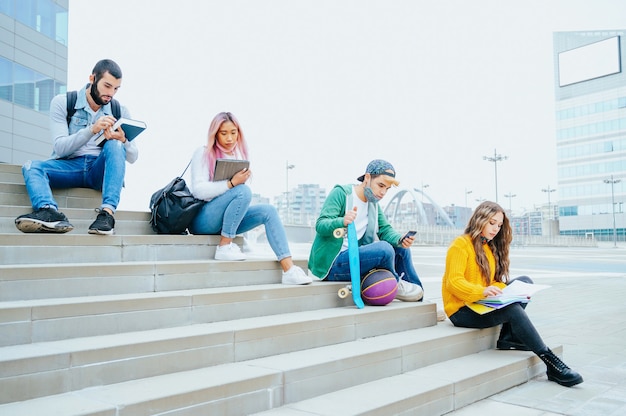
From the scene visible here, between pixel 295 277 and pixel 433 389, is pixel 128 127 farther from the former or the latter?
pixel 433 389

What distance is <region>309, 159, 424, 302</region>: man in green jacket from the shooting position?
4355 mm

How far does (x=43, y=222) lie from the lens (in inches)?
147

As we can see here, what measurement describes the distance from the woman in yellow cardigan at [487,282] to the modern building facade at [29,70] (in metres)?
23.3

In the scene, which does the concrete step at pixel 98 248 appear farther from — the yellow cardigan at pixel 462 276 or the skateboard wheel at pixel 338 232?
the yellow cardigan at pixel 462 276

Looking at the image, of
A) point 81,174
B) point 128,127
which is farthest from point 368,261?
point 81,174

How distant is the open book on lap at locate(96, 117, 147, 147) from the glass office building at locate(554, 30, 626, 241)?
7613cm

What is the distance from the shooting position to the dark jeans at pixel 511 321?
13.4ft

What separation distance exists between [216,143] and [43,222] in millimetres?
1501

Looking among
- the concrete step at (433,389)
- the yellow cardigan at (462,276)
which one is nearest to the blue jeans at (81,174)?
the concrete step at (433,389)

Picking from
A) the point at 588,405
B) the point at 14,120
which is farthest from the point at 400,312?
the point at 14,120

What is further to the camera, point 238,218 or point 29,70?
point 29,70

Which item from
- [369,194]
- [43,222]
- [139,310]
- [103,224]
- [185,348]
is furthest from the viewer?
[369,194]

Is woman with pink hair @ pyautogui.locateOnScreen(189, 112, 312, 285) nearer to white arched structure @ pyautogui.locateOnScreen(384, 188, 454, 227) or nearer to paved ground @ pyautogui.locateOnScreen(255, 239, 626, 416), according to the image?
paved ground @ pyautogui.locateOnScreen(255, 239, 626, 416)

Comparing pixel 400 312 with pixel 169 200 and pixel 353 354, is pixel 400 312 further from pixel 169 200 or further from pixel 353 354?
pixel 169 200
